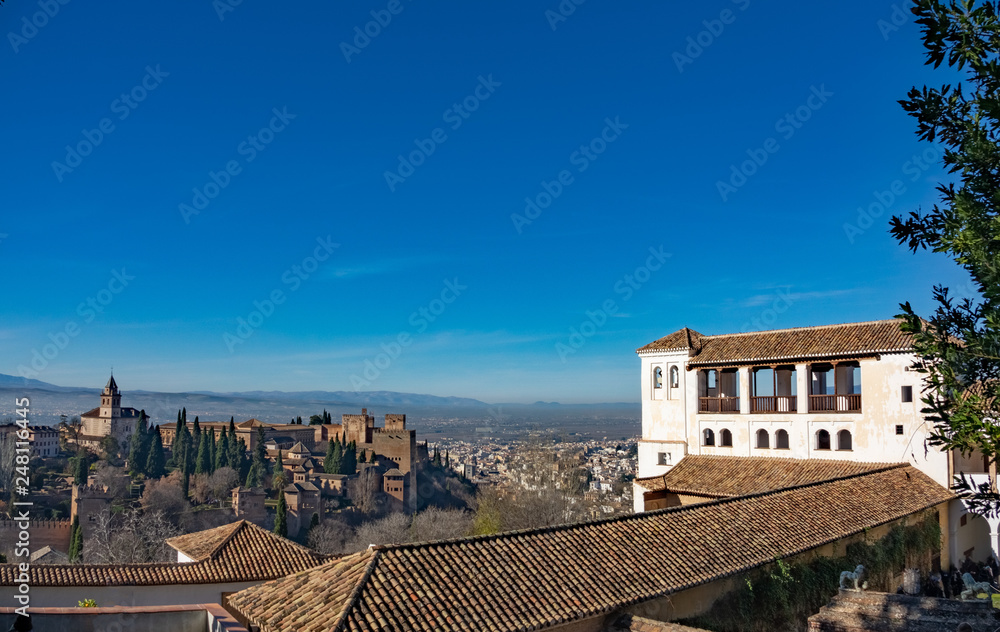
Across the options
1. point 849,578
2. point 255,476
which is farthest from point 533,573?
point 255,476

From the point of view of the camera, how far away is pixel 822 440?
22.3 m

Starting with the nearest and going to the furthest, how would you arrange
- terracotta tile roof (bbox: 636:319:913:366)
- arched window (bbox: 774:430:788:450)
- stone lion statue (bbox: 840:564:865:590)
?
1. stone lion statue (bbox: 840:564:865:590)
2. terracotta tile roof (bbox: 636:319:913:366)
3. arched window (bbox: 774:430:788:450)

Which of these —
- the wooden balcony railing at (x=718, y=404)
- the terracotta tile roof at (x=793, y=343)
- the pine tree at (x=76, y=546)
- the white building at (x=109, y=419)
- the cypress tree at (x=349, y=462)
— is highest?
the terracotta tile roof at (x=793, y=343)

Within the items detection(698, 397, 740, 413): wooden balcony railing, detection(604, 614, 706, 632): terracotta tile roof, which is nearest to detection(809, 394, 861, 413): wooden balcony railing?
detection(698, 397, 740, 413): wooden balcony railing

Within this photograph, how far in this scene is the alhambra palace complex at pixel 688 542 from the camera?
8859mm

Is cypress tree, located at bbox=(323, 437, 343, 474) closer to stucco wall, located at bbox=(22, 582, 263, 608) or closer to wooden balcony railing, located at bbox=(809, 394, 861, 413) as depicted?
stucco wall, located at bbox=(22, 582, 263, 608)

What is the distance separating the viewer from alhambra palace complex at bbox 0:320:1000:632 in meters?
8.86

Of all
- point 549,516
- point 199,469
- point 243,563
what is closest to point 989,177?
point 243,563

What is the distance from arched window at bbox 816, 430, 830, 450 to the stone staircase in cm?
1376

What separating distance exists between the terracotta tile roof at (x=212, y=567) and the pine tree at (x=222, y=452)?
6608 cm

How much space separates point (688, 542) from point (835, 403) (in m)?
12.4

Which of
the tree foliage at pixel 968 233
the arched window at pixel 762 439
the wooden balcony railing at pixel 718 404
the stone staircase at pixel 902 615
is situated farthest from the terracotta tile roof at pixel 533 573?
the wooden balcony railing at pixel 718 404

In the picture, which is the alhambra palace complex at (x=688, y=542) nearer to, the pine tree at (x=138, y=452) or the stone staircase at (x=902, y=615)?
the stone staircase at (x=902, y=615)

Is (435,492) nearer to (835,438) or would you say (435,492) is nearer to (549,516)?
(549,516)
